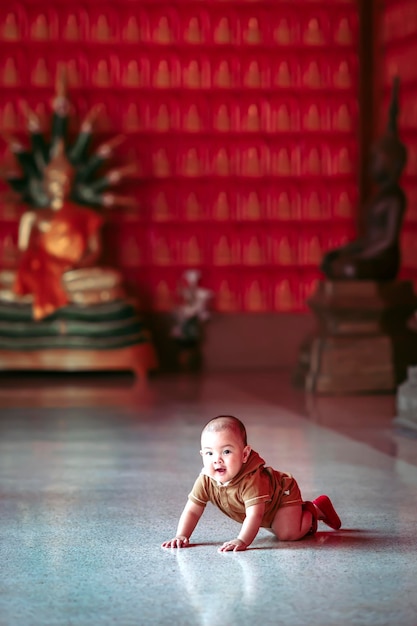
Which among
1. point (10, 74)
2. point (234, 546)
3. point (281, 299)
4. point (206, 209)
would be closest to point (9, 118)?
point (10, 74)

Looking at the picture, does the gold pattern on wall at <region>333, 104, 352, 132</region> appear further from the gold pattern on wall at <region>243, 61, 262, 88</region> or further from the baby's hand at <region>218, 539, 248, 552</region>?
the baby's hand at <region>218, 539, 248, 552</region>

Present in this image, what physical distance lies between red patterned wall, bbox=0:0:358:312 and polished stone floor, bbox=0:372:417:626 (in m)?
2.32

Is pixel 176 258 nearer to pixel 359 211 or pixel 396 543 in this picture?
pixel 359 211

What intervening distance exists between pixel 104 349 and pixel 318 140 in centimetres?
225

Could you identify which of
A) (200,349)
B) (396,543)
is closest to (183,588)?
(396,543)

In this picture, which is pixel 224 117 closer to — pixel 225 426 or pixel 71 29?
pixel 71 29

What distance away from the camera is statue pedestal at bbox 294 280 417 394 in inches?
254

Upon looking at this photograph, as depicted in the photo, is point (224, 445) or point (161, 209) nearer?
point (224, 445)

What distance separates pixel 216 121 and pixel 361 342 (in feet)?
7.91

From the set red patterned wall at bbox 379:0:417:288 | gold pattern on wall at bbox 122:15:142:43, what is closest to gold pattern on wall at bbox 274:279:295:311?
red patterned wall at bbox 379:0:417:288

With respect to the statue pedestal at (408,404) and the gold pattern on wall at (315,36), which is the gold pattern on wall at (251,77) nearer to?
the gold pattern on wall at (315,36)

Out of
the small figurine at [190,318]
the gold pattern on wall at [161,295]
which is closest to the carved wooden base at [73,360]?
the small figurine at [190,318]

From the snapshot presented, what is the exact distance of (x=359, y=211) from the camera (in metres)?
8.15

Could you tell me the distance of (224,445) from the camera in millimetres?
2789
